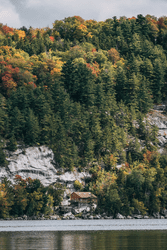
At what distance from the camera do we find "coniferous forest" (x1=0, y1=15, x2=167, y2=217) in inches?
4616

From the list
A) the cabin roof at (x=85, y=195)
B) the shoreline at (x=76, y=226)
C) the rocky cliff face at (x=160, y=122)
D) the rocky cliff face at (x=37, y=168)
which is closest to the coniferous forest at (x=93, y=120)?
the rocky cliff face at (x=37, y=168)

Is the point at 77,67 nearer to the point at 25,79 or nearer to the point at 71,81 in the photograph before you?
the point at 71,81

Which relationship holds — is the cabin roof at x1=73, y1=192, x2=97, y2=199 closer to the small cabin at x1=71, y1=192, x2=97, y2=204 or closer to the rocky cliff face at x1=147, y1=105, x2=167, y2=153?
the small cabin at x1=71, y1=192, x2=97, y2=204

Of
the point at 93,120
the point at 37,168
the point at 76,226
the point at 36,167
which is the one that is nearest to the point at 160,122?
the point at 93,120

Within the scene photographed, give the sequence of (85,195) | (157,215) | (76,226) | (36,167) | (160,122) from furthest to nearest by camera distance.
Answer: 1. (160,122)
2. (157,215)
3. (36,167)
4. (85,195)
5. (76,226)

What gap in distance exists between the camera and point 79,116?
134m

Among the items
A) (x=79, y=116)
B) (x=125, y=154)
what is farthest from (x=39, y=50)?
(x=125, y=154)

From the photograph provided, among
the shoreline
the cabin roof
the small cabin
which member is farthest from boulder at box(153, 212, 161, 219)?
the shoreline

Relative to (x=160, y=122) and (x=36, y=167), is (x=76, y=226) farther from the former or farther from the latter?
(x=160, y=122)

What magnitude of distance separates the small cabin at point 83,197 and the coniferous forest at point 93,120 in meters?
2.34

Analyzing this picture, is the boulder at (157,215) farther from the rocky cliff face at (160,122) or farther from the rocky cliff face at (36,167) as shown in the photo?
the rocky cliff face at (160,122)

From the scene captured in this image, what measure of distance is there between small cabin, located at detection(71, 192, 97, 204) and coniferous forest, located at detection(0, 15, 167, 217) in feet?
7.67

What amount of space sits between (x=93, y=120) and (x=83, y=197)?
2936 cm

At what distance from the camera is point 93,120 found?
134m
